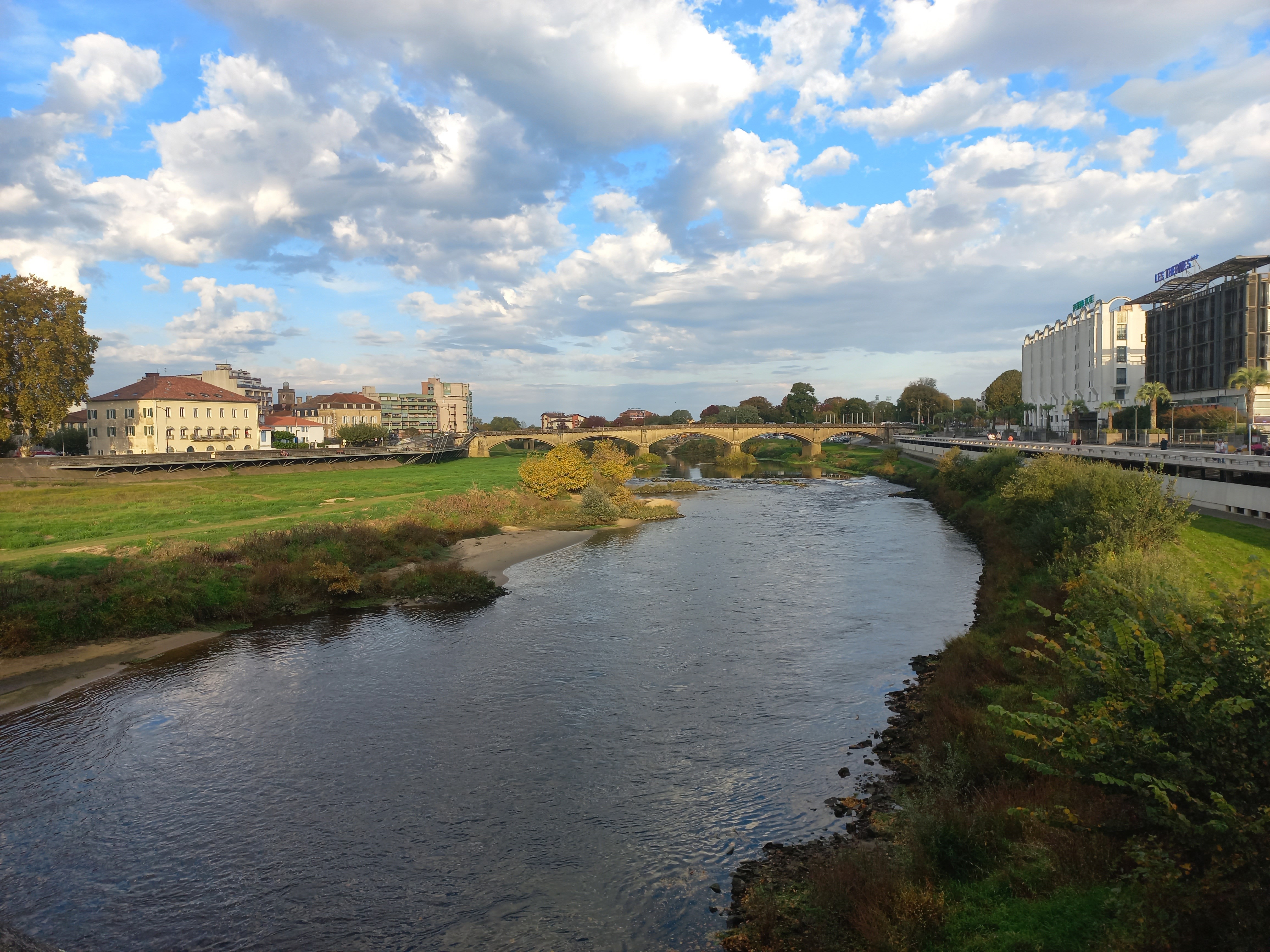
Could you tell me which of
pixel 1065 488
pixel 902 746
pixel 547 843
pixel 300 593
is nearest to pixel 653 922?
pixel 547 843

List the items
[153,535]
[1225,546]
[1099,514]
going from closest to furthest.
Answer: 1. [1099,514]
2. [1225,546]
3. [153,535]

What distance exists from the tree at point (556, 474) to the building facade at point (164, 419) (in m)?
55.2

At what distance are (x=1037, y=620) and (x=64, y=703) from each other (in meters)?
28.9

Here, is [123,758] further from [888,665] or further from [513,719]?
[888,665]

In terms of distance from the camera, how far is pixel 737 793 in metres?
16.2

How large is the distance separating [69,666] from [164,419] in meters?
89.8

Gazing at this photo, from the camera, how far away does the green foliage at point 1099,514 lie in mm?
24953

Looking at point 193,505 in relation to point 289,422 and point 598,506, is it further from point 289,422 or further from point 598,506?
point 289,422

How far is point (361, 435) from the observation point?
133375 mm

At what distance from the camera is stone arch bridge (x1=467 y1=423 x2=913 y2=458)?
130 metres

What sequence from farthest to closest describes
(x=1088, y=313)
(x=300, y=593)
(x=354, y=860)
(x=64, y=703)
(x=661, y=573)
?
(x=1088, y=313)
(x=661, y=573)
(x=300, y=593)
(x=64, y=703)
(x=354, y=860)

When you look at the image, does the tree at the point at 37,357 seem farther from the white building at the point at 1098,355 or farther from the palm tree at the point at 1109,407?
the white building at the point at 1098,355

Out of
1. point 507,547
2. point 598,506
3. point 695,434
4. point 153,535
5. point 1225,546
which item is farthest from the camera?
point 695,434

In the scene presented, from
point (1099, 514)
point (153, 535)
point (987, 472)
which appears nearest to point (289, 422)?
point (153, 535)
